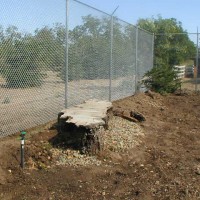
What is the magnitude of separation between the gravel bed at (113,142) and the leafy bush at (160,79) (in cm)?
583

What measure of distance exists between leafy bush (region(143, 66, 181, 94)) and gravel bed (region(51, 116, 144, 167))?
19.1ft

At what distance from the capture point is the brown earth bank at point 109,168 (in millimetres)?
4410

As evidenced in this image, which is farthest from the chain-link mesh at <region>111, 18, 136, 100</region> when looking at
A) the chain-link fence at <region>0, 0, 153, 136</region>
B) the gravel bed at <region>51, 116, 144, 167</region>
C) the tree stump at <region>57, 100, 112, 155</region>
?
the tree stump at <region>57, 100, 112, 155</region>

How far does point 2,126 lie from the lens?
239 inches

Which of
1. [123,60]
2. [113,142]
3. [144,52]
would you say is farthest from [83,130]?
[144,52]

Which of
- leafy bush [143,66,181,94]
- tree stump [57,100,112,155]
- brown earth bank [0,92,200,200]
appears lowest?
brown earth bank [0,92,200,200]

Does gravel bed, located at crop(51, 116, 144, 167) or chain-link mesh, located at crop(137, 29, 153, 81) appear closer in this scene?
gravel bed, located at crop(51, 116, 144, 167)

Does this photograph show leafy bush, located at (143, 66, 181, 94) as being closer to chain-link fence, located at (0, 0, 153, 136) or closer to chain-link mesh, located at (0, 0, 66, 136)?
chain-link fence, located at (0, 0, 153, 136)

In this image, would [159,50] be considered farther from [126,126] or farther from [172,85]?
[126,126]

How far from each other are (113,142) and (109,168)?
103 cm

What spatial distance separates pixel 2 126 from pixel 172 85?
9.32 m

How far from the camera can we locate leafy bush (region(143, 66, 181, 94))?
13672 mm

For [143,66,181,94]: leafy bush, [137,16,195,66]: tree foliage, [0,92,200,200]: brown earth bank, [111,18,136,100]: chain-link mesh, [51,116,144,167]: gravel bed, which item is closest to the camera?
[0,92,200,200]: brown earth bank

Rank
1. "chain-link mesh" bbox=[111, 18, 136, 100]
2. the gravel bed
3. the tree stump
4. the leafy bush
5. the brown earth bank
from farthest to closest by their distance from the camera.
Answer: the leafy bush
"chain-link mesh" bbox=[111, 18, 136, 100]
the tree stump
the gravel bed
the brown earth bank
